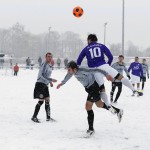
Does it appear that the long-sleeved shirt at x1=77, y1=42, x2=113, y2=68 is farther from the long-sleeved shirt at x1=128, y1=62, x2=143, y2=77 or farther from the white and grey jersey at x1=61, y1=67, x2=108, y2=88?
the long-sleeved shirt at x1=128, y1=62, x2=143, y2=77

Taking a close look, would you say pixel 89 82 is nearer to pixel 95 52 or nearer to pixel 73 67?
pixel 73 67

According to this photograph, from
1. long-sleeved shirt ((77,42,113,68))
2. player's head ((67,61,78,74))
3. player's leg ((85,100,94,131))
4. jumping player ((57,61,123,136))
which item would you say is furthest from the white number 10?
player's leg ((85,100,94,131))

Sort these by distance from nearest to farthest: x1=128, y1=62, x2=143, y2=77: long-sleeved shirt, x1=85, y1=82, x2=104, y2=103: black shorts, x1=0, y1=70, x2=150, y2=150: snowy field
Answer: x1=0, y1=70, x2=150, y2=150: snowy field → x1=85, y1=82, x2=104, y2=103: black shorts → x1=128, y1=62, x2=143, y2=77: long-sleeved shirt

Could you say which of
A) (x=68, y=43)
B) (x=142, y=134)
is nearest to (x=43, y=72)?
(x=142, y=134)

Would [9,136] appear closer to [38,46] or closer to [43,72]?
[43,72]

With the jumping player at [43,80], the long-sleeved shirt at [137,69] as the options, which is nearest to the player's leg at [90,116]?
the jumping player at [43,80]

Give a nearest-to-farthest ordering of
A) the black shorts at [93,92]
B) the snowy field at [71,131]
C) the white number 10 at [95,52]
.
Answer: the snowy field at [71,131]
the black shorts at [93,92]
the white number 10 at [95,52]

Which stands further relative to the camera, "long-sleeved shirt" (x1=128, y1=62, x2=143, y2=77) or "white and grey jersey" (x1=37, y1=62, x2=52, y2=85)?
"long-sleeved shirt" (x1=128, y1=62, x2=143, y2=77)

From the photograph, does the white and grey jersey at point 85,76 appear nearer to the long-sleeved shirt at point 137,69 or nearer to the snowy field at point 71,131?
the snowy field at point 71,131

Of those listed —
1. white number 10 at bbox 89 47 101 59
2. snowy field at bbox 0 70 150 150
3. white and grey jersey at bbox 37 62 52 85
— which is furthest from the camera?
white and grey jersey at bbox 37 62 52 85

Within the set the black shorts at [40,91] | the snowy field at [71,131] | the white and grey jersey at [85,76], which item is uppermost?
the white and grey jersey at [85,76]

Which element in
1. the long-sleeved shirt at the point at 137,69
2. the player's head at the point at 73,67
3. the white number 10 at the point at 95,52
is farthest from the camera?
the long-sleeved shirt at the point at 137,69

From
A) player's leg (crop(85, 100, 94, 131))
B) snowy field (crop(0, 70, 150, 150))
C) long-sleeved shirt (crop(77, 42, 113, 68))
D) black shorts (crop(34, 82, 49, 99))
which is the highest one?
long-sleeved shirt (crop(77, 42, 113, 68))

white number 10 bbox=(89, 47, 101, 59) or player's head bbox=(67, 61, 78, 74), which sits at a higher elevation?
white number 10 bbox=(89, 47, 101, 59)
